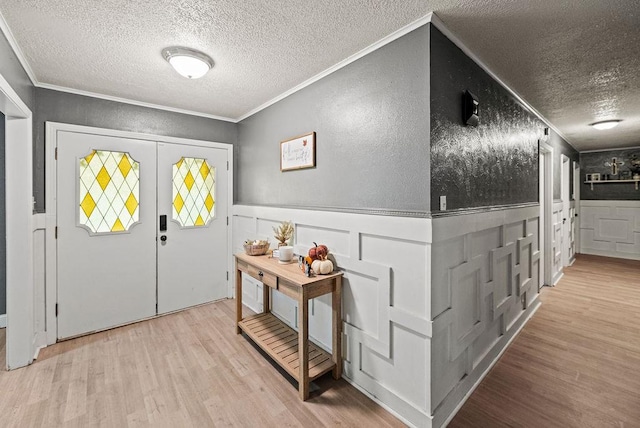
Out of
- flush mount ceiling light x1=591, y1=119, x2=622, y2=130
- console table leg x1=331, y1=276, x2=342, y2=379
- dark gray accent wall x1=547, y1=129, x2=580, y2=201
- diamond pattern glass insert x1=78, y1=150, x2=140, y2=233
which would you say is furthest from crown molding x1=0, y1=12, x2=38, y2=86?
flush mount ceiling light x1=591, y1=119, x2=622, y2=130

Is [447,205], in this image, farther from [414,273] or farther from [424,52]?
[424,52]

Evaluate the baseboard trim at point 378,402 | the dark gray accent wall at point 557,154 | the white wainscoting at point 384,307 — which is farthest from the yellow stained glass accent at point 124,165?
the dark gray accent wall at point 557,154

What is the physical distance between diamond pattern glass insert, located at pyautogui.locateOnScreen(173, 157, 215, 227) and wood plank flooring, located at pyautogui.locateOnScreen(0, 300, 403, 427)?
138 cm

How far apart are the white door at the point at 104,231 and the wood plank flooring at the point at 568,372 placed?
10.6 ft

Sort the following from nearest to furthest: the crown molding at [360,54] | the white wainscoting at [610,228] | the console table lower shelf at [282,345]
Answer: the crown molding at [360,54]
the console table lower shelf at [282,345]
the white wainscoting at [610,228]

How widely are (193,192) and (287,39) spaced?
89.7 inches

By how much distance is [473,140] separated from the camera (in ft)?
7.06

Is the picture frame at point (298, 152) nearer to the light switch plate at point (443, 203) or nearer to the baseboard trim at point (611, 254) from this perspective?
the light switch plate at point (443, 203)

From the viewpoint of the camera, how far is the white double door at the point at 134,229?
111 inches

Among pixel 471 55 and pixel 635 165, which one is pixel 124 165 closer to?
pixel 471 55

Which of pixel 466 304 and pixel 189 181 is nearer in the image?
pixel 466 304

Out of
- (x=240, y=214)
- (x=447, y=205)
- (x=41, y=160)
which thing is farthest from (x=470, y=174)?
(x=41, y=160)

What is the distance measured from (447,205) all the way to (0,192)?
4213 mm

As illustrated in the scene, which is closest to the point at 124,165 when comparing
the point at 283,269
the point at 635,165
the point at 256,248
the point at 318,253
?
the point at 256,248
